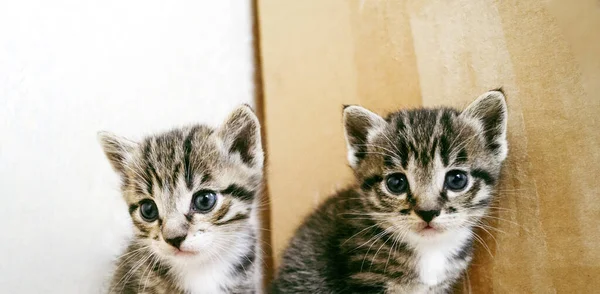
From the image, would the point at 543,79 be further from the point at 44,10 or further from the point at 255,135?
the point at 44,10

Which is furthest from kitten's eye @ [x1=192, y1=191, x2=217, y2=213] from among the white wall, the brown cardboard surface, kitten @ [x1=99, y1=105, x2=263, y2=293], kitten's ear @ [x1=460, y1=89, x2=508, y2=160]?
kitten's ear @ [x1=460, y1=89, x2=508, y2=160]

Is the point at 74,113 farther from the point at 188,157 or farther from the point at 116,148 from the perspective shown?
the point at 188,157

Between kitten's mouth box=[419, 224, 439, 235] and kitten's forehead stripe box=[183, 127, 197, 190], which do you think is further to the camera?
kitten's forehead stripe box=[183, 127, 197, 190]

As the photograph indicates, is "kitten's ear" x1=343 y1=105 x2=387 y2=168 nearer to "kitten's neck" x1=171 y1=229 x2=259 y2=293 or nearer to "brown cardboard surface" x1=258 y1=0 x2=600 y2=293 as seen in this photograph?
"brown cardboard surface" x1=258 y1=0 x2=600 y2=293

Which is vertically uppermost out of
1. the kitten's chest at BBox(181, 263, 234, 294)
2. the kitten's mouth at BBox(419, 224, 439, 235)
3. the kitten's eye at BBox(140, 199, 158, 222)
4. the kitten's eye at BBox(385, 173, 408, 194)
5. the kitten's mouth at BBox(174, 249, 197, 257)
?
the kitten's eye at BBox(385, 173, 408, 194)

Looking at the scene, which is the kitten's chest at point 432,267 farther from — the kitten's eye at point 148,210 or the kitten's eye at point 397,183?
the kitten's eye at point 148,210

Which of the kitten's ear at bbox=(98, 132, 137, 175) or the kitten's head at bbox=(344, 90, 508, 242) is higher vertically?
the kitten's ear at bbox=(98, 132, 137, 175)
